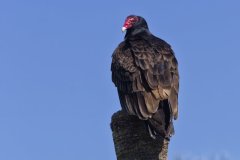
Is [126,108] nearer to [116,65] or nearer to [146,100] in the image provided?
[146,100]

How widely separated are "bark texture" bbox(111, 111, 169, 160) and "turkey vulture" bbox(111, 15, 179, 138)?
0.15 m

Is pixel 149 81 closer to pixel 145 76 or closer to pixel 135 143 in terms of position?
pixel 145 76

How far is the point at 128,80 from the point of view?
24.2 feet

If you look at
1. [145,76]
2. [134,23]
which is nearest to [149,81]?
[145,76]

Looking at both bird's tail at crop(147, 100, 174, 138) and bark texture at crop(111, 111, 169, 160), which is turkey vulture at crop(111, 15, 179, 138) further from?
bark texture at crop(111, 111, 169, 160)

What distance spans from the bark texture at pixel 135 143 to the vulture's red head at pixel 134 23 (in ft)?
9.67

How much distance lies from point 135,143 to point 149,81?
1.28 m

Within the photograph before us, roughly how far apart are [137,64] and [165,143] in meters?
1.44

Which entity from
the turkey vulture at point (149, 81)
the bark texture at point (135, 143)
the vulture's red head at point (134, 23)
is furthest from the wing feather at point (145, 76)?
the vulture's red head at point (134, 23)

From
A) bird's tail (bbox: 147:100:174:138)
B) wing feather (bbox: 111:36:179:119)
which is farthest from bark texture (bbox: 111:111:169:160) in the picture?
wing feather (bbox: 111:36:179:119)

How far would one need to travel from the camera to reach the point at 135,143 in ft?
20.2

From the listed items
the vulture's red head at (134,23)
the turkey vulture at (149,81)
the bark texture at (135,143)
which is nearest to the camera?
the bark texture at (135,143)

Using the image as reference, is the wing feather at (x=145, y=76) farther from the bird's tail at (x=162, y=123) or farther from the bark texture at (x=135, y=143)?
the bark texture at (x=135, y=143)

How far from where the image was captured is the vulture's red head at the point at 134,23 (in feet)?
30.0
